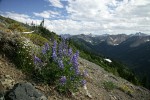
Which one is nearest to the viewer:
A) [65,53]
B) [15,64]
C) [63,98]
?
[63,98]

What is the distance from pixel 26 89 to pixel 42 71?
6.74 feet

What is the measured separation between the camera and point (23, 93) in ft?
26.6

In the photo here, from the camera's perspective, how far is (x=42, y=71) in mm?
10336

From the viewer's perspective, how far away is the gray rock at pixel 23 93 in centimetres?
783

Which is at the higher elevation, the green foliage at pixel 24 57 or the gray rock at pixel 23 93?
the green foliage at pixel 24 57

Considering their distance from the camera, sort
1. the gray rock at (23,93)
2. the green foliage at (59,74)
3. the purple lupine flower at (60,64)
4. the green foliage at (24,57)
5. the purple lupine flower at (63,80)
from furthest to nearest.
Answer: the green foliage at (24,57) → the green foliage at (59,74) → the purple lupine flower at (60,64) → the purple lupine flower at (63,80) → the gray rock at (23,93)

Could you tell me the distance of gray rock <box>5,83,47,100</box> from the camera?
25.7 feet

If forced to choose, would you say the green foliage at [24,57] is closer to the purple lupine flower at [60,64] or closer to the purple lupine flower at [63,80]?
the purple lupine flower at [60,64]

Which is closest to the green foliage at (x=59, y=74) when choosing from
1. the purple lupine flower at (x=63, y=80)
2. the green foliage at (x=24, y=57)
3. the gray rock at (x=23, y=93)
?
the purple lupine flower at (x=63, y=80)

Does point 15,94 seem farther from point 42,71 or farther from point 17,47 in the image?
point 17,47

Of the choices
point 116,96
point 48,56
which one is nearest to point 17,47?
point 48,56

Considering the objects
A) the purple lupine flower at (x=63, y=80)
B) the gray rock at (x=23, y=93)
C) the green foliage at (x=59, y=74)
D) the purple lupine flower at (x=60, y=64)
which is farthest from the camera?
the green foliage at (x=59, y=74)

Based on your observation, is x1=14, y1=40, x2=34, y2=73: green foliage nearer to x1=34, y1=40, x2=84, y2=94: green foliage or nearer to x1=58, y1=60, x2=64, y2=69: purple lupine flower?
x1=34, y1=40, x2=84, y2=94: green foliage

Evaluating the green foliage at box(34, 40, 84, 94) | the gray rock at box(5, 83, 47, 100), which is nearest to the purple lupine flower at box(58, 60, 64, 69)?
the green foliage at box(34, 40, 84, 94)
